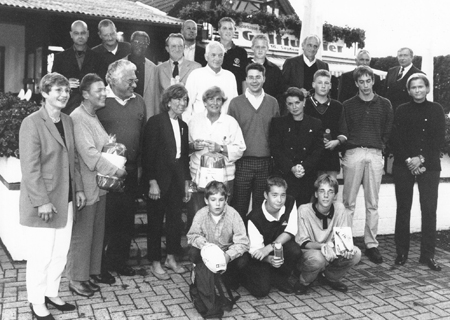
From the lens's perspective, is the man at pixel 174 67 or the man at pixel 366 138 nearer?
the man at pixel 366 138

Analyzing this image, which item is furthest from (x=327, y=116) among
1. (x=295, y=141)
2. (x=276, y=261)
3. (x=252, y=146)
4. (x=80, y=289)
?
(x=80, y=289)

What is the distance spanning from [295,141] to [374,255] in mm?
1725

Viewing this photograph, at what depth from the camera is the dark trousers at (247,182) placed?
17.7 feet

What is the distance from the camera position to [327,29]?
51.9 ft

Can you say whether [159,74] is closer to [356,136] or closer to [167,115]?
[167,115]

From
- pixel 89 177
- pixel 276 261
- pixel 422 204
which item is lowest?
pixel 276 261

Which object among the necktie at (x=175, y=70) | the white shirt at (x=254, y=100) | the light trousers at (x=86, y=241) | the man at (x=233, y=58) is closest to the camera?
the light trousers at (x=86, y=241)

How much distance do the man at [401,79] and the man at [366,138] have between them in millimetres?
1160

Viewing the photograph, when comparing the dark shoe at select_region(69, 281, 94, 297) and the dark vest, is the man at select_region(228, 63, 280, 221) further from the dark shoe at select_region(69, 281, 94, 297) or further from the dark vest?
the dark shoe at select_region(69, 281, 94, 297)

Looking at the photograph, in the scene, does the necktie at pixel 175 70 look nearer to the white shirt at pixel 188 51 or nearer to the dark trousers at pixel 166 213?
the white shirt at pixel 188 51

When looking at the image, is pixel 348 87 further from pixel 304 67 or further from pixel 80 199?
pixel 80 199

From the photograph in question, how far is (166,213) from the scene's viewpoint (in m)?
5.18

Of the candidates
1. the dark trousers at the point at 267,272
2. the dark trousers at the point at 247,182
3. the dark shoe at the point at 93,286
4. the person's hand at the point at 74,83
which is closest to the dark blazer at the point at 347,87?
the dark trousers at the point at 247,182

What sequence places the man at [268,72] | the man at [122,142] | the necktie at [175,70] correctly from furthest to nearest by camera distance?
the man at [268,72] → the necktie at [175,70] → the man at [122,142]
